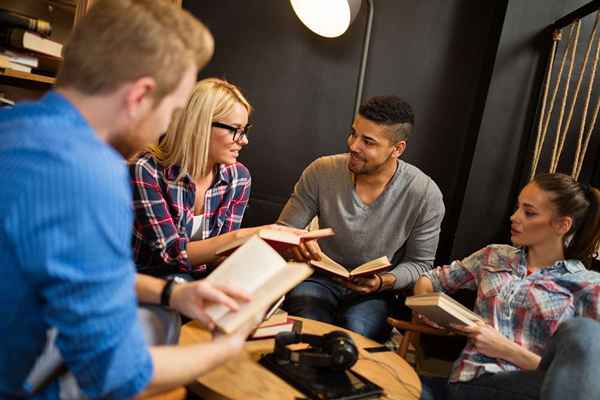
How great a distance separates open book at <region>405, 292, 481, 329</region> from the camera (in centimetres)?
175

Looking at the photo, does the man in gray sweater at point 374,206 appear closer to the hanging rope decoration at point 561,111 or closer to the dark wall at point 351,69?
the hanging rope decoration at point 561,111

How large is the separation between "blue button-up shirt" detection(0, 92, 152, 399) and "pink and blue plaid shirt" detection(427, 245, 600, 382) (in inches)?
54.4

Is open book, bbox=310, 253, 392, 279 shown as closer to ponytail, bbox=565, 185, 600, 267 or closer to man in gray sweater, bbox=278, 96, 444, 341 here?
man in gray sweater, bbox=278, 96, 444, 341

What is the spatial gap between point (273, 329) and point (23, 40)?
167 centimetres

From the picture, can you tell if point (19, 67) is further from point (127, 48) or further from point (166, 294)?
point (127, 48)

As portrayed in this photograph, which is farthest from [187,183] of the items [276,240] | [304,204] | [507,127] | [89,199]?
[507,127]

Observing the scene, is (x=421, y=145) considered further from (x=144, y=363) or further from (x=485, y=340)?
(x=144, y=363)

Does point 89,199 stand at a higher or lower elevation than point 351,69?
lower

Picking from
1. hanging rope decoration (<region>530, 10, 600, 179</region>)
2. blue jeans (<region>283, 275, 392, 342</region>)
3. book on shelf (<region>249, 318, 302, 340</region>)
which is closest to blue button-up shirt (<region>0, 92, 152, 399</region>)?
book on shelf (<region>249, 318, 302, 340</region>)

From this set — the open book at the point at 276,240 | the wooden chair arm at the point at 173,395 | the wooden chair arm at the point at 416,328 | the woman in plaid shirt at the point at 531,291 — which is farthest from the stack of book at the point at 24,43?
the woman in plaid shirt at the point at 531,291

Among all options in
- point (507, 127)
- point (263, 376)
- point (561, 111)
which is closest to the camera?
point (263, 376)

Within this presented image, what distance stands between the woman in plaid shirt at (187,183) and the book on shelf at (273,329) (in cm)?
43

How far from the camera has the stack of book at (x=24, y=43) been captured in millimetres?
2363

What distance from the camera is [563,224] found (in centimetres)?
199
